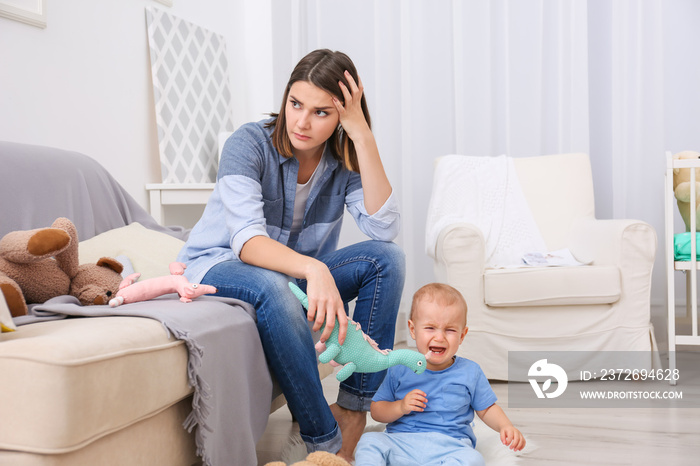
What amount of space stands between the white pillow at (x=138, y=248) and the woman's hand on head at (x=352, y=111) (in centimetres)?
59

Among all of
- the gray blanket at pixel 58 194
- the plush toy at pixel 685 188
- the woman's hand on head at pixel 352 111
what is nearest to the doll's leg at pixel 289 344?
the woman's hand on head at pixel 352 111

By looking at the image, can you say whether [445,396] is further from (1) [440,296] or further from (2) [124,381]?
(2) [124,381]

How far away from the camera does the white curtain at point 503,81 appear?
2.98m

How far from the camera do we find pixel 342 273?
147 cm

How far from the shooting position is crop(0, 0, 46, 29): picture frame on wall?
1921 millimetres

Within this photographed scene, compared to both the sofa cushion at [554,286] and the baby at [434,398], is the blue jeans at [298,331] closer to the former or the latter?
the baby at [434,398]

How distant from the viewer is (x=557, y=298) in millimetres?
2232

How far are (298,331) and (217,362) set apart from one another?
0.62 ft

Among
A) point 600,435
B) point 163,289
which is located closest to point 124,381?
point 163,289

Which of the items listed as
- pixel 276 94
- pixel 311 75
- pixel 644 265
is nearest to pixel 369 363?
pixel 311 75

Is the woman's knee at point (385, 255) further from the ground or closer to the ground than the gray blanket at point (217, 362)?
further from the ground

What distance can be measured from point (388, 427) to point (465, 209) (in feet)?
5.04

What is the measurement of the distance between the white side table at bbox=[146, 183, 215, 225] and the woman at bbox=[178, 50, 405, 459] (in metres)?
1.04

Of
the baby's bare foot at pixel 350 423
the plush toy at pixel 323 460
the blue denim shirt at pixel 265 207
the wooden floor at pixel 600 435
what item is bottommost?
the wooden floor at pixel 600 435
